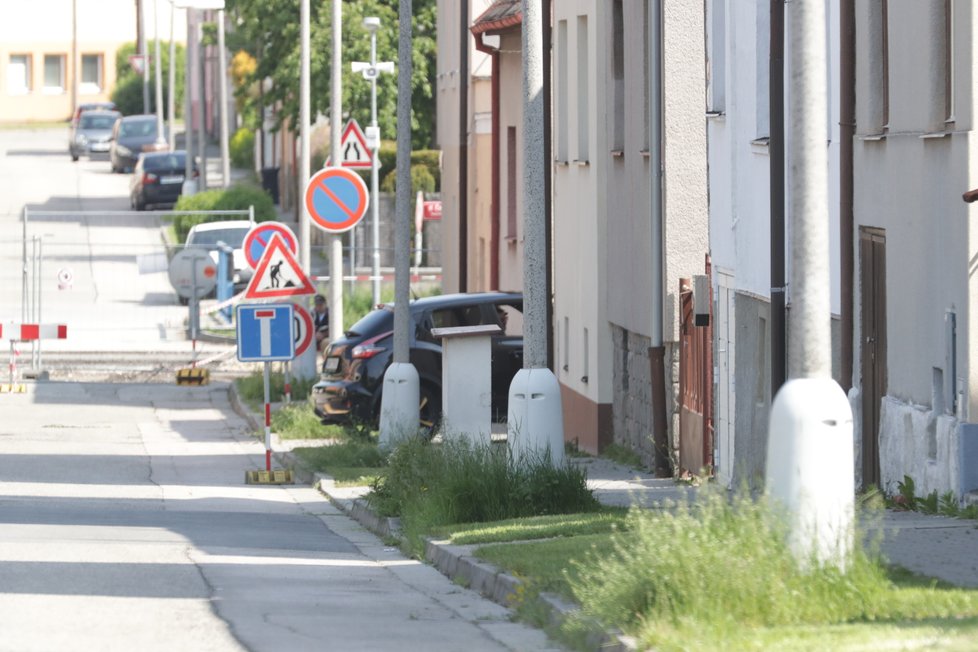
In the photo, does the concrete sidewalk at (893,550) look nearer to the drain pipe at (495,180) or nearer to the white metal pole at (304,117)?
the white metal pole at (304,117)

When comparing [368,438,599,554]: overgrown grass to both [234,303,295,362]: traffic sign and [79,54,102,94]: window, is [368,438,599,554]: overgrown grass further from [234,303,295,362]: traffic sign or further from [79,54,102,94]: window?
[79,54,102,94]: window

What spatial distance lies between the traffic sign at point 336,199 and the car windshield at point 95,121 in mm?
55913

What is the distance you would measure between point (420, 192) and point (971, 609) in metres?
39.2

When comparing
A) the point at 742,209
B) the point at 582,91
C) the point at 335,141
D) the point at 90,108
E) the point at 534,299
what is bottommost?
the point at 534,299

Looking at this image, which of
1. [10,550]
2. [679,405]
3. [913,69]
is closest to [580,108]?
[679,405]

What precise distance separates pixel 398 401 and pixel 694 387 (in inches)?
111

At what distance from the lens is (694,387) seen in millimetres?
19219

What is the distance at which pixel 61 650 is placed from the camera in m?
8.90

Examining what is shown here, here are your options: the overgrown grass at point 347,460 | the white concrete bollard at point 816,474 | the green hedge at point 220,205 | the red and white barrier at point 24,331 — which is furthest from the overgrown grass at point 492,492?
the green hedge at point 220,205

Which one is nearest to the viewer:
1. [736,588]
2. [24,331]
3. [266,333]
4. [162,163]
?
[736,588]

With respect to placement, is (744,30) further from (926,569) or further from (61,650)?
(61,650)

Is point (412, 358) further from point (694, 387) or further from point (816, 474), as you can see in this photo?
point (816, 474)

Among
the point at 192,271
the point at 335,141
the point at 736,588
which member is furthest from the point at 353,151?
the point at 736,588

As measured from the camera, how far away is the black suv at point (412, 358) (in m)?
22.5
